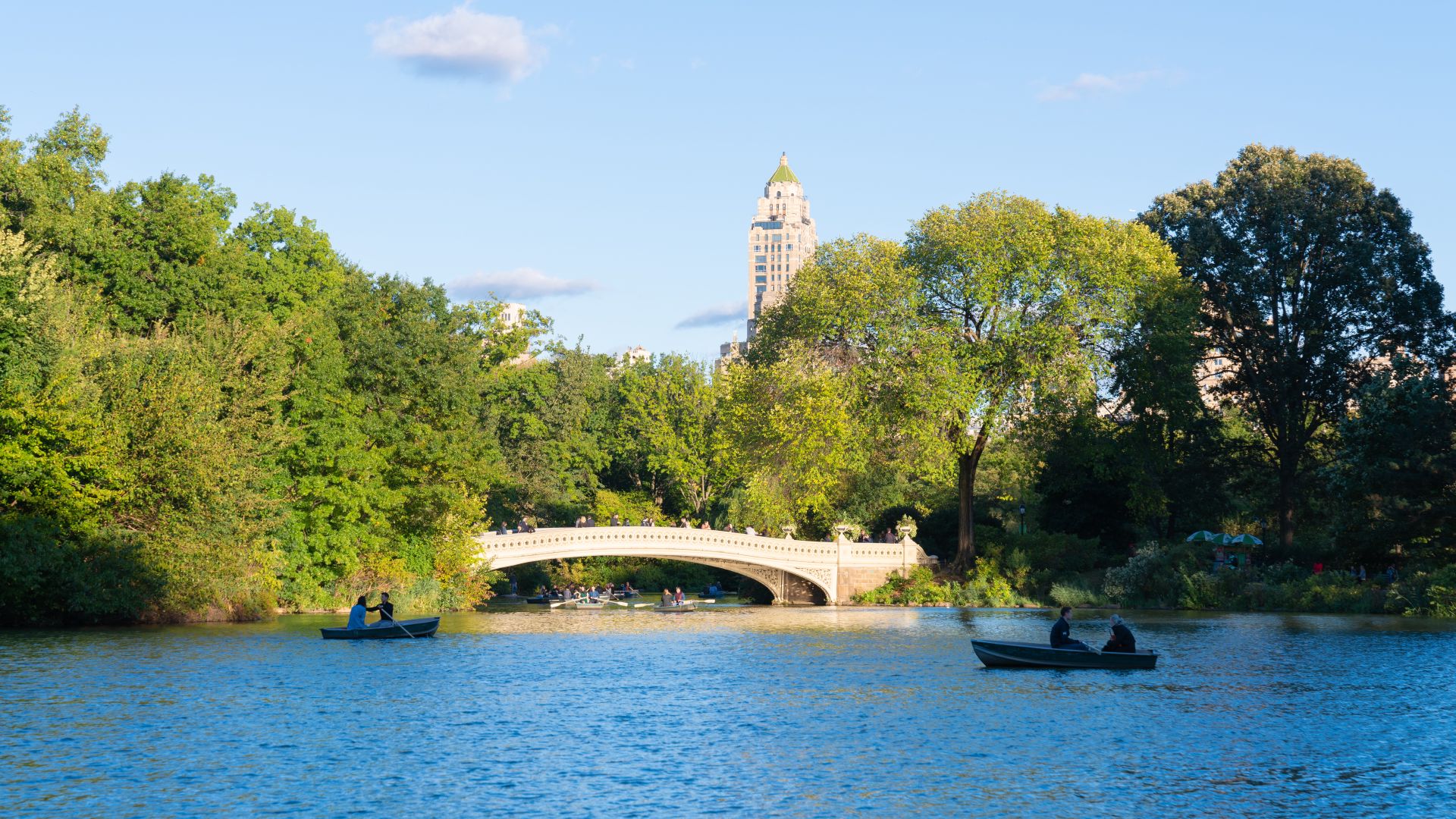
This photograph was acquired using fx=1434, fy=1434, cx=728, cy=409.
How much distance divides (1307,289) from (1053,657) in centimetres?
3535

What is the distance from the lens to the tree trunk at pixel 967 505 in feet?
192

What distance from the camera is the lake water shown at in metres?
18.8

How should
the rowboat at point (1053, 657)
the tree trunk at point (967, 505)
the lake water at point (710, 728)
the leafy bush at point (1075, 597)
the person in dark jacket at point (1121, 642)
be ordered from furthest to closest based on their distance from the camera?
the tree trunk at point (967, 505), the leafy bush at point (1075, 597), the person in dark jacket at point (1121, 642), the rowboat at point (1053, 657), the lake water at point (710, 728)

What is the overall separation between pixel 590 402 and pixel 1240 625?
50216 millimetres

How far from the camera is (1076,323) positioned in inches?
2201

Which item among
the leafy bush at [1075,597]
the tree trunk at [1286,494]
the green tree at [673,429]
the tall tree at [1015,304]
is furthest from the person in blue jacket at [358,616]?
the green tree at [673,429]

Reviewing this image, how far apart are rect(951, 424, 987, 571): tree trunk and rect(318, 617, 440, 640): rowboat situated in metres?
25.0

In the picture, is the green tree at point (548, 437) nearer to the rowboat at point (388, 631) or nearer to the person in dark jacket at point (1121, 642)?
the rowboat at point (388, 631)

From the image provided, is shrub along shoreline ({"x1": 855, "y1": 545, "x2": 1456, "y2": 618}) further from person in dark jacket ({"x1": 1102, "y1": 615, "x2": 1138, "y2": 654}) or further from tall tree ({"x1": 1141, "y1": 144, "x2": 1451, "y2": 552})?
person in dark jacket ({"x1": 1102, "y1": 615, "x2": 1138, "y2": 654})

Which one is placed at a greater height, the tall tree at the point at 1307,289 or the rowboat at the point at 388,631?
the tall tree at the point at 1307,289

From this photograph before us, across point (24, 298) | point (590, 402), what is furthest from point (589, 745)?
point (590, 402)

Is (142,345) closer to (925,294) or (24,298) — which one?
(24,298)

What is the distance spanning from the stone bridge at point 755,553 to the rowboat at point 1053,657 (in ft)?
82.3

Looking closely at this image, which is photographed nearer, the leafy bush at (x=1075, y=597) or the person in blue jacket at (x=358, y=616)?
the person in blue jacket at (x=358, y=616)
